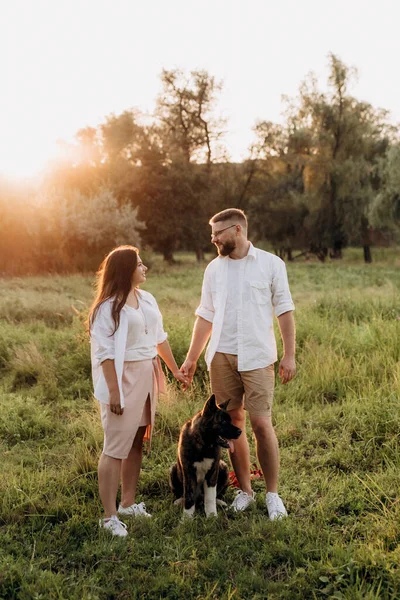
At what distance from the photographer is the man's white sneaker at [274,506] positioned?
3921mm

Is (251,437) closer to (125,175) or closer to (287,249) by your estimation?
(125,175)

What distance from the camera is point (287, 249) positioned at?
129 feet

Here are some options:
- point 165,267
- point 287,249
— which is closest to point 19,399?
point 165,267

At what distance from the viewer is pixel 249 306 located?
406 centimetres

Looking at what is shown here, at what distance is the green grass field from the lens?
3186 mm

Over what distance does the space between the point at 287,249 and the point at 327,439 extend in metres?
34.9

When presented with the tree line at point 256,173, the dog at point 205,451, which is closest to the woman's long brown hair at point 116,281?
the dog at point 205,451

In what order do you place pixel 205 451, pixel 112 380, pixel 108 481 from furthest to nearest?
pixel 205 451, pixel 108 481, pixel 112 380

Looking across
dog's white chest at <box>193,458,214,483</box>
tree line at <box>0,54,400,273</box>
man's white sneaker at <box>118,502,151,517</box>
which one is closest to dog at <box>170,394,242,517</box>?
dog's white chest at <box>193,458,214,483</box>

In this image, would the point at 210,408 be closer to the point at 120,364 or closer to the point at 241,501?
the point at 120,364

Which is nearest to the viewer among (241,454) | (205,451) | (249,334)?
(205,451)

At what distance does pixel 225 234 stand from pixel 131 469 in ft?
6.51

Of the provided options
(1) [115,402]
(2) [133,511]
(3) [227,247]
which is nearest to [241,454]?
(2) [133,511]

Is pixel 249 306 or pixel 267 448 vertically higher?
pixel 249 306
